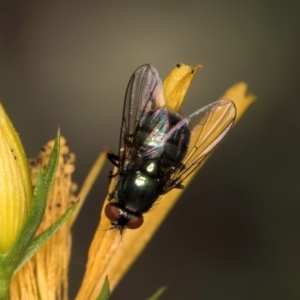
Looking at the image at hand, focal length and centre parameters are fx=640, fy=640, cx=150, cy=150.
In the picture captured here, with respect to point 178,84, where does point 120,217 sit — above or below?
below

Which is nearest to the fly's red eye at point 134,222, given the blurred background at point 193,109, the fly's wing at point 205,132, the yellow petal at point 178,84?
the fly's wing at point 205,132

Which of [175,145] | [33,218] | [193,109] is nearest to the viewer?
[33,218]

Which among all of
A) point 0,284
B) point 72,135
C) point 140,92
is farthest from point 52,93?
point 0,284

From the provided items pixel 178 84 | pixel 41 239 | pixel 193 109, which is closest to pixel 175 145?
pixel 178 84

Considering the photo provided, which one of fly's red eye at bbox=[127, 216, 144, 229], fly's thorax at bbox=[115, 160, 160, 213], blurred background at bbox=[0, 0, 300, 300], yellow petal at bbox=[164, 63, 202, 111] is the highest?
yellow petal at bbox=[164, 63, 202, 111]

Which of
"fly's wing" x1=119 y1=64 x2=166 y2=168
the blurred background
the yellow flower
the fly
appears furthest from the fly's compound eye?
the blurred background

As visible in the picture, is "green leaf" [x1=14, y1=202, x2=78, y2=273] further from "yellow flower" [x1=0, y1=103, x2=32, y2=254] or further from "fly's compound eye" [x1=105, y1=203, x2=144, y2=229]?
"fly's compound eye" [x1=105, y1=203, x2=144, y2=229]

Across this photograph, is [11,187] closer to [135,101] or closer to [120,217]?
[120,217]
